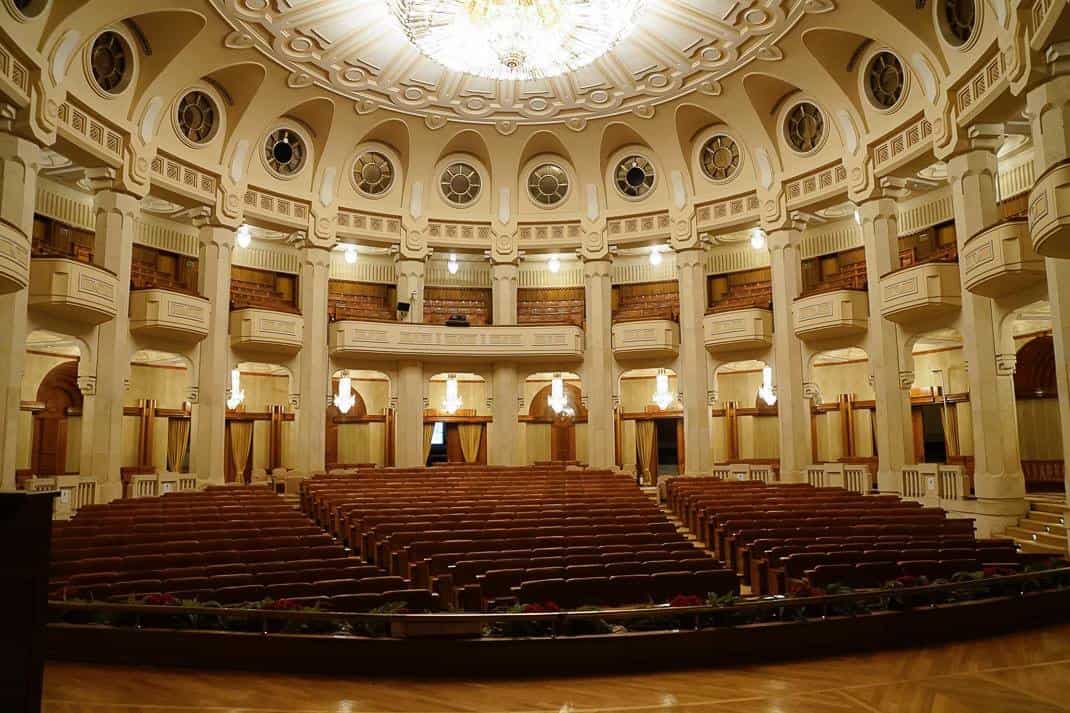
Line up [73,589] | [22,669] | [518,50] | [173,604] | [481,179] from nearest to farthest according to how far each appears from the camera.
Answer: [22,669] < [173,604] < [73,589] < [518,50] < [481,179]

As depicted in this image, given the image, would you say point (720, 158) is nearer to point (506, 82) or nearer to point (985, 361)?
point (506, 82)

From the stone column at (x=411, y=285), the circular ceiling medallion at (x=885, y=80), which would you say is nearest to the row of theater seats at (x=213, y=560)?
the stone column at (x=411, y=285)

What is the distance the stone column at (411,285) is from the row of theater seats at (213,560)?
9399 millimetres

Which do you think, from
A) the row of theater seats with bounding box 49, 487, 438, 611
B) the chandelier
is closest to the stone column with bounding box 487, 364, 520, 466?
the chandelier

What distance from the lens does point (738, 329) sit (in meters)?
18.5

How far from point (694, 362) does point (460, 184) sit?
8.41 meters

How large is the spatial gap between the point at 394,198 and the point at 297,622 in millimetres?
16217

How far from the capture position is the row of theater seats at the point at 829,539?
304 inches

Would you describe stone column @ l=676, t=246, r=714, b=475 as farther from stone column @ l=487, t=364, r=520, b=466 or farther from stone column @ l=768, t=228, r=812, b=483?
stone column @ l=487, t=364, r=520, b=466

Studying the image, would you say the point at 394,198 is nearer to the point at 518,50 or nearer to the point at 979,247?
the point at 518,50

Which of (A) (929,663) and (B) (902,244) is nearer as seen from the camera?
(A) (929,663)

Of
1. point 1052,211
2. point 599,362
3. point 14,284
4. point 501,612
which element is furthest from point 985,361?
point 14,284

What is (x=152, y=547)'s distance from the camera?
8.45 m

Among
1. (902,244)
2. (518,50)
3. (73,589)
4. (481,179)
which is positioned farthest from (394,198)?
(73,589)
